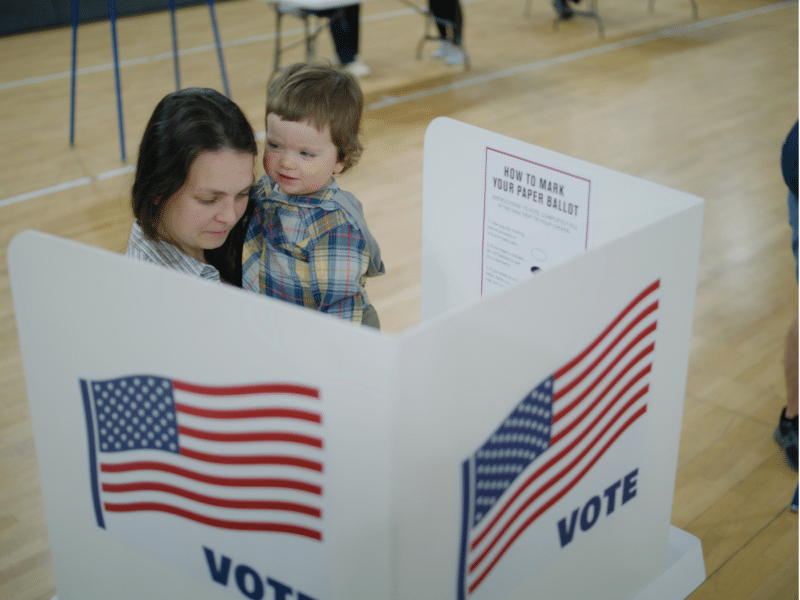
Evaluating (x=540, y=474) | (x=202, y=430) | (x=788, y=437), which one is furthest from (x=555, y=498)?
(x=788, y=437)

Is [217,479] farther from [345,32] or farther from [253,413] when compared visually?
[345,32]

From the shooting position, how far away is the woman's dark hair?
1.30m

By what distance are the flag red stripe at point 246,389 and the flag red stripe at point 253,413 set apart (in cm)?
2

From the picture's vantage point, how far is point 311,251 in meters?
1.47

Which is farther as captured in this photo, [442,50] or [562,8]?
[562,8]

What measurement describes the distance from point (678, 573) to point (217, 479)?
35.4 inches

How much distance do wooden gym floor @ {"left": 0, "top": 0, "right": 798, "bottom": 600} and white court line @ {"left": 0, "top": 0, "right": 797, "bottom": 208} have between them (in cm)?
2

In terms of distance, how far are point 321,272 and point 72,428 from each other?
49 cm

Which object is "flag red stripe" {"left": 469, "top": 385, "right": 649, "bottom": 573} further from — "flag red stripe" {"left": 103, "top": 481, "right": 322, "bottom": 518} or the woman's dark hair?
the woman's dark hair

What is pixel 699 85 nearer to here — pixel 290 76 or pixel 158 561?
pixel 290 76

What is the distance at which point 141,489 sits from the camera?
1129 mm

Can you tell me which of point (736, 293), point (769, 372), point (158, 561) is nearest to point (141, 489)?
point (158, 561)

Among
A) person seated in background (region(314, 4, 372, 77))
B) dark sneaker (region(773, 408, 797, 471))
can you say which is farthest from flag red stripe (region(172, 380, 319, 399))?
person seated in background (region(314, 4, 372, 77))

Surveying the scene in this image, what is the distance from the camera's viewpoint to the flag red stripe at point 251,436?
95cm
